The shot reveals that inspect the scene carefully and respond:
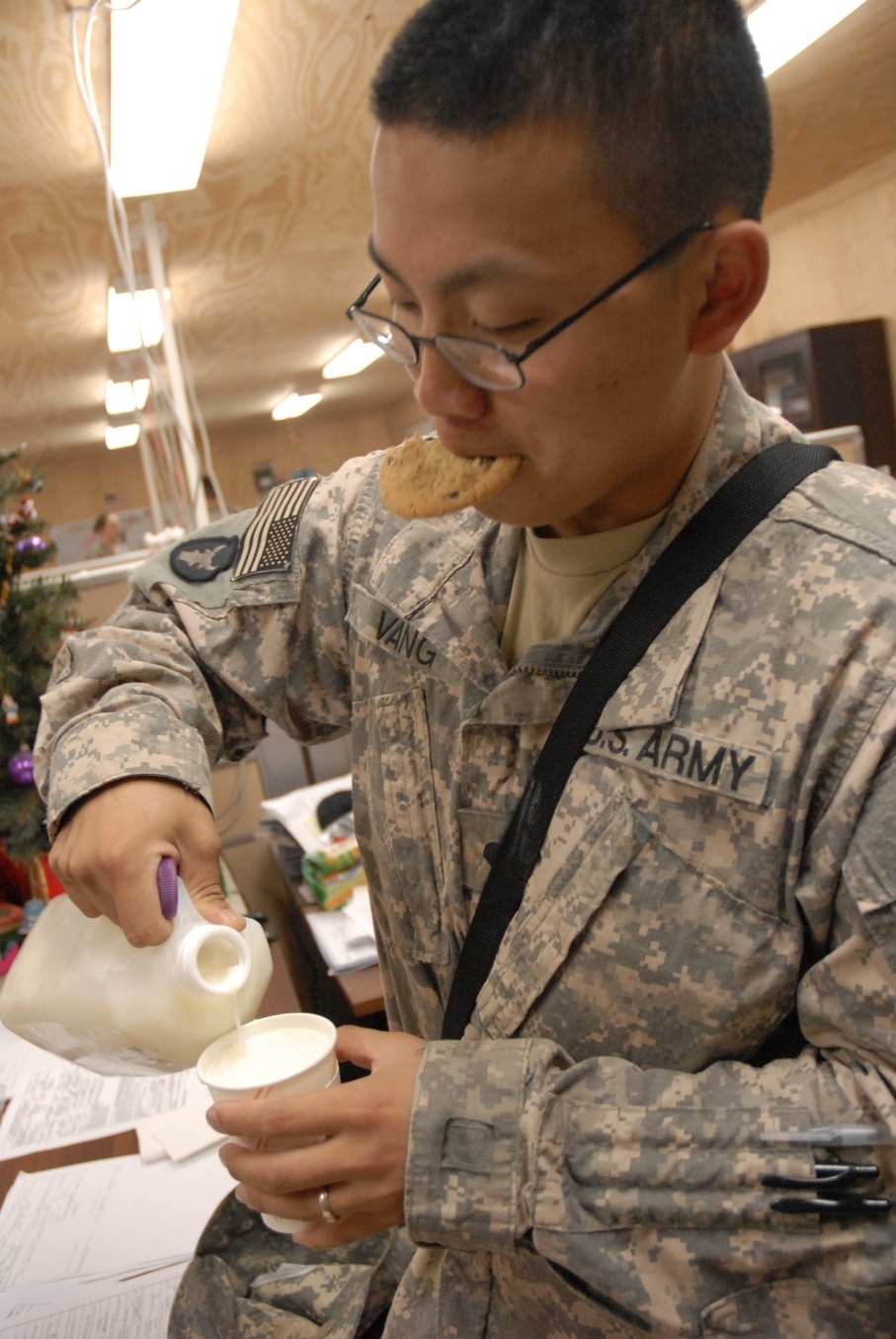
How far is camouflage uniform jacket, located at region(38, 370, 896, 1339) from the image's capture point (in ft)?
2.30

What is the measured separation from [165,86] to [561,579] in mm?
1702

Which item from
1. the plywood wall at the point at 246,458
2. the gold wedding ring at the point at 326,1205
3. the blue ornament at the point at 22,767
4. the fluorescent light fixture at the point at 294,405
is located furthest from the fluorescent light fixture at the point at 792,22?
the plywood wall at the point at 246,458

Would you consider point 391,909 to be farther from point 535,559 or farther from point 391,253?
point 391,253

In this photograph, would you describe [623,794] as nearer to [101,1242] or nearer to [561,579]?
[561,579]

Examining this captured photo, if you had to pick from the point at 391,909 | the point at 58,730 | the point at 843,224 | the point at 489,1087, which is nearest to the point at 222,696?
the point at 58,730

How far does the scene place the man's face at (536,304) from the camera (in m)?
0.66

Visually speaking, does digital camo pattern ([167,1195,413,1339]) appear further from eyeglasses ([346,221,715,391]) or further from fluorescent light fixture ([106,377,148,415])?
fluorescent light fixture ([106,377,148,415])

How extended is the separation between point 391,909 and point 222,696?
1.09 feet

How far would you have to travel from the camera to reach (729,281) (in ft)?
2.40

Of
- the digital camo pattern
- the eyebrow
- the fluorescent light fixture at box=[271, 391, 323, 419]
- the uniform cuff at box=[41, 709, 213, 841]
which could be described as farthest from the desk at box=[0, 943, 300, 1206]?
the fluorescent light fixture at box=[271, 391, 323, 419]

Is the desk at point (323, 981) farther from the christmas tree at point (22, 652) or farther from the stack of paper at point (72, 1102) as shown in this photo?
the christmas tree at point (22, 652)

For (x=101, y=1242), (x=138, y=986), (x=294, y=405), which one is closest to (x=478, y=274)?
(x=138, y=986)

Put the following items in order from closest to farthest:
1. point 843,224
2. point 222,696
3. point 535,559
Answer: point 535,559 < point 222,696 < point 843,224

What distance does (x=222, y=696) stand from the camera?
1.16m
